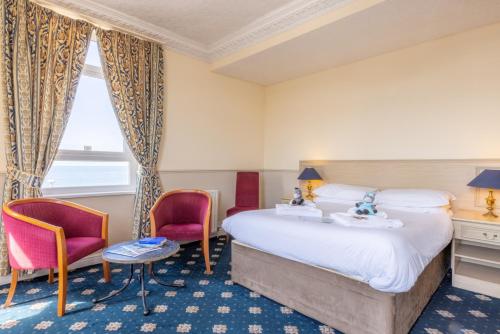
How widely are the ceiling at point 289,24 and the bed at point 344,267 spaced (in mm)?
1650

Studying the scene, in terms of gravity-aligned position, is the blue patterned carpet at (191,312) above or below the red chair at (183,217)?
below

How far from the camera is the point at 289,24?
11.1 feet

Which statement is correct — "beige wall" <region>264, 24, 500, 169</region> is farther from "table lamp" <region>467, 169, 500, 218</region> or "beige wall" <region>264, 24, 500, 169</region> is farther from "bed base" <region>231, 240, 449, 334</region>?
"bed base" <region>231, 240, 449, 334</region>

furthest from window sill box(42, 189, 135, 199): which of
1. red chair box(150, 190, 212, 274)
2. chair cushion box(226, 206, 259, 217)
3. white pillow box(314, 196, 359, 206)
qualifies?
white pillow box(314, 196, 359, 206)

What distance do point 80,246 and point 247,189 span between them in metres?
2.66

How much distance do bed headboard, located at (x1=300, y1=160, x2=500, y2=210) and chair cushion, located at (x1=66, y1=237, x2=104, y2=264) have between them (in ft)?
10.5

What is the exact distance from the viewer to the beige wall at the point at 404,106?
3.13 meters

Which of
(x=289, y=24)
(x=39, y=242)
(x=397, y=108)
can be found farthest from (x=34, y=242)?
(x=397, y=108)

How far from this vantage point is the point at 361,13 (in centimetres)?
282

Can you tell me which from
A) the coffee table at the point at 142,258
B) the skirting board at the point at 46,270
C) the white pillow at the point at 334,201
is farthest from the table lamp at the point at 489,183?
the skirting board at the point at 46,270

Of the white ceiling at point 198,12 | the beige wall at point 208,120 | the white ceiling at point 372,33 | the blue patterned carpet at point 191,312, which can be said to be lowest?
the blue patterned carpet at point 191,312

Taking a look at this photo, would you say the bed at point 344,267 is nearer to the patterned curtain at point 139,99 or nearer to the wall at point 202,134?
the patterned curtain at point 139,99

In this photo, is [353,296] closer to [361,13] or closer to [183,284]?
[183,284]

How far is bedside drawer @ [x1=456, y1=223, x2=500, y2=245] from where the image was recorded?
8.45ft
